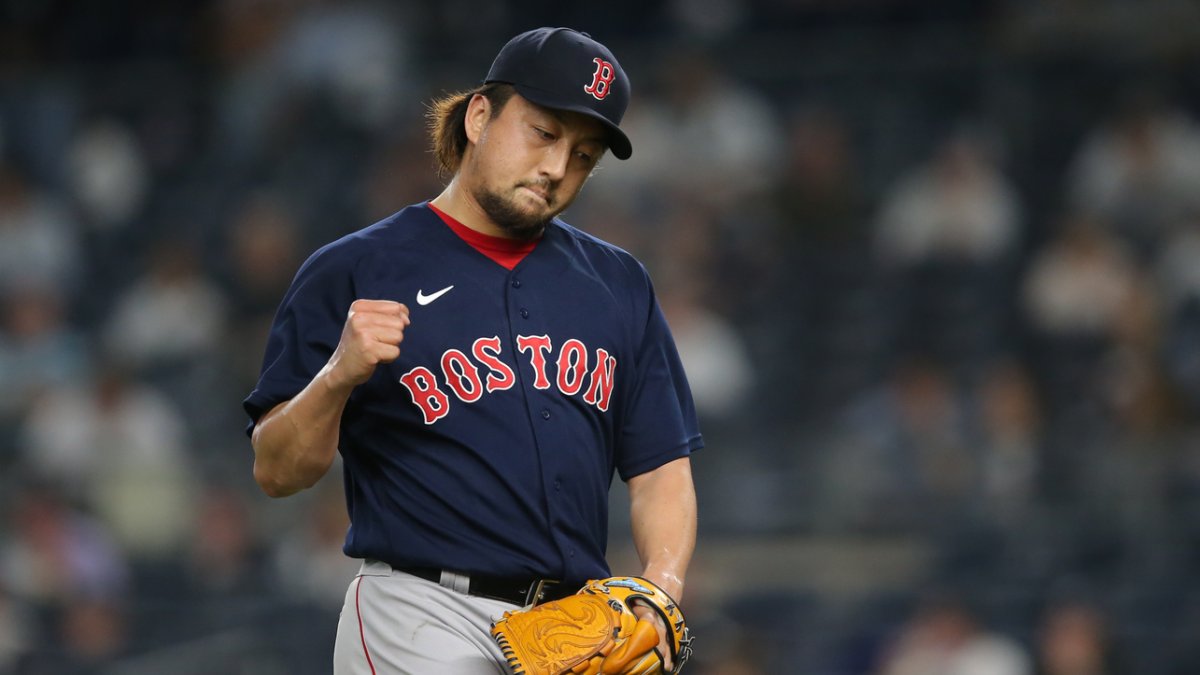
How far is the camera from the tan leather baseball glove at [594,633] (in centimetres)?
265

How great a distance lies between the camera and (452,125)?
10.1 ft

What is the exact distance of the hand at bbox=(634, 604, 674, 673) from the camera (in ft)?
9.00

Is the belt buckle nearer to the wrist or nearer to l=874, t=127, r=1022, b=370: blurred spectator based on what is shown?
the wrist

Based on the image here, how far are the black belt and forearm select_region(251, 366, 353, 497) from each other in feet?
0.79

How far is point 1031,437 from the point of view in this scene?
7.46m

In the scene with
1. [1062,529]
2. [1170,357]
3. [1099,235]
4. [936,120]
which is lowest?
[1062,529]

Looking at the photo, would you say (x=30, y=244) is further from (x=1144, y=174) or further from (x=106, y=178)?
(x=1144, y=174)

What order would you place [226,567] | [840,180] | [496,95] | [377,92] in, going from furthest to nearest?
1. [377,92]
2. [840,180]
3. [226,567]
4. [496,95]

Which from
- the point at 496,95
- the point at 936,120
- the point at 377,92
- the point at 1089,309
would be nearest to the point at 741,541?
the point at 1089,309

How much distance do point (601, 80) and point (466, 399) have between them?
0.56 meters

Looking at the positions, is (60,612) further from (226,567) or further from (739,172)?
(739,172)

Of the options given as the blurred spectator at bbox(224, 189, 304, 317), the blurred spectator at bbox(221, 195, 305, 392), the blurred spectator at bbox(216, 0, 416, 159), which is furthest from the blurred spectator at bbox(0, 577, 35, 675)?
the blurred spectator at bbox(216, 0, 416, 159)

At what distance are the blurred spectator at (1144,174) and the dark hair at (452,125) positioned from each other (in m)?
5.76

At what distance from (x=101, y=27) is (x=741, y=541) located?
6.00 m
